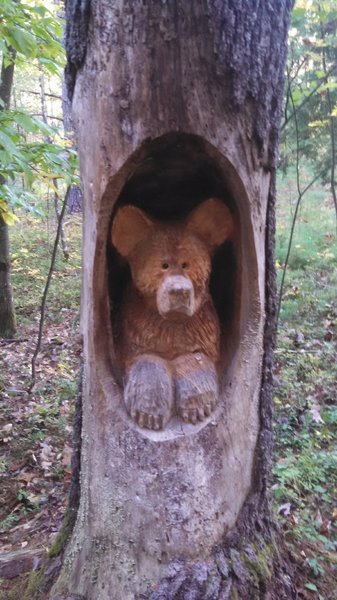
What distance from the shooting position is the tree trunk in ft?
5.35

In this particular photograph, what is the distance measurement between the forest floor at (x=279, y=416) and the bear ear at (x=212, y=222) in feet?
5.60

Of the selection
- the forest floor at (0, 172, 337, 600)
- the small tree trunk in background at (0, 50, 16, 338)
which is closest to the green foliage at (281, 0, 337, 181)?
the forest floor at (0, 172, 337, 600)

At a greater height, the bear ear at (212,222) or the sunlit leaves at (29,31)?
the sunlit leaves at (29,31)

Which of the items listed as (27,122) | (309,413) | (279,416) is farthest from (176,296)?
(309,413)

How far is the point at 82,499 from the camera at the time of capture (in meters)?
2.21

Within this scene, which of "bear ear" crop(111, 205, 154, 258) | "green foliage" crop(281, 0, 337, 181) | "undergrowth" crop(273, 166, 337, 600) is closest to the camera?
"bear ear" crop(111, 205, 154, 258)

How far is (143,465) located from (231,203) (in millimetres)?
1123

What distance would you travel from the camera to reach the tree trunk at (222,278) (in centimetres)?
163

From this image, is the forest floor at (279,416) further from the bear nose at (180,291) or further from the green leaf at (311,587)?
the bear nose at (180,291)

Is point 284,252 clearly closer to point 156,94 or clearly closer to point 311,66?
point 311,66

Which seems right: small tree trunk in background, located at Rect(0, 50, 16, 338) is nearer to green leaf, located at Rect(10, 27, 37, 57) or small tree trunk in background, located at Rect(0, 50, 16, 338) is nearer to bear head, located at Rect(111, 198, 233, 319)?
green leaf, located at Rect(10, 27, 37, 57)

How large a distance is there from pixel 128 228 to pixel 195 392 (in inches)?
29.7

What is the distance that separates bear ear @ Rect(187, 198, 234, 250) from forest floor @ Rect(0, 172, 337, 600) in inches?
67.2

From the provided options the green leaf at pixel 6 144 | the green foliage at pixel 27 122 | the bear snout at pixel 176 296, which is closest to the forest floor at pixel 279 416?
the bear snout at pixel 176 296
